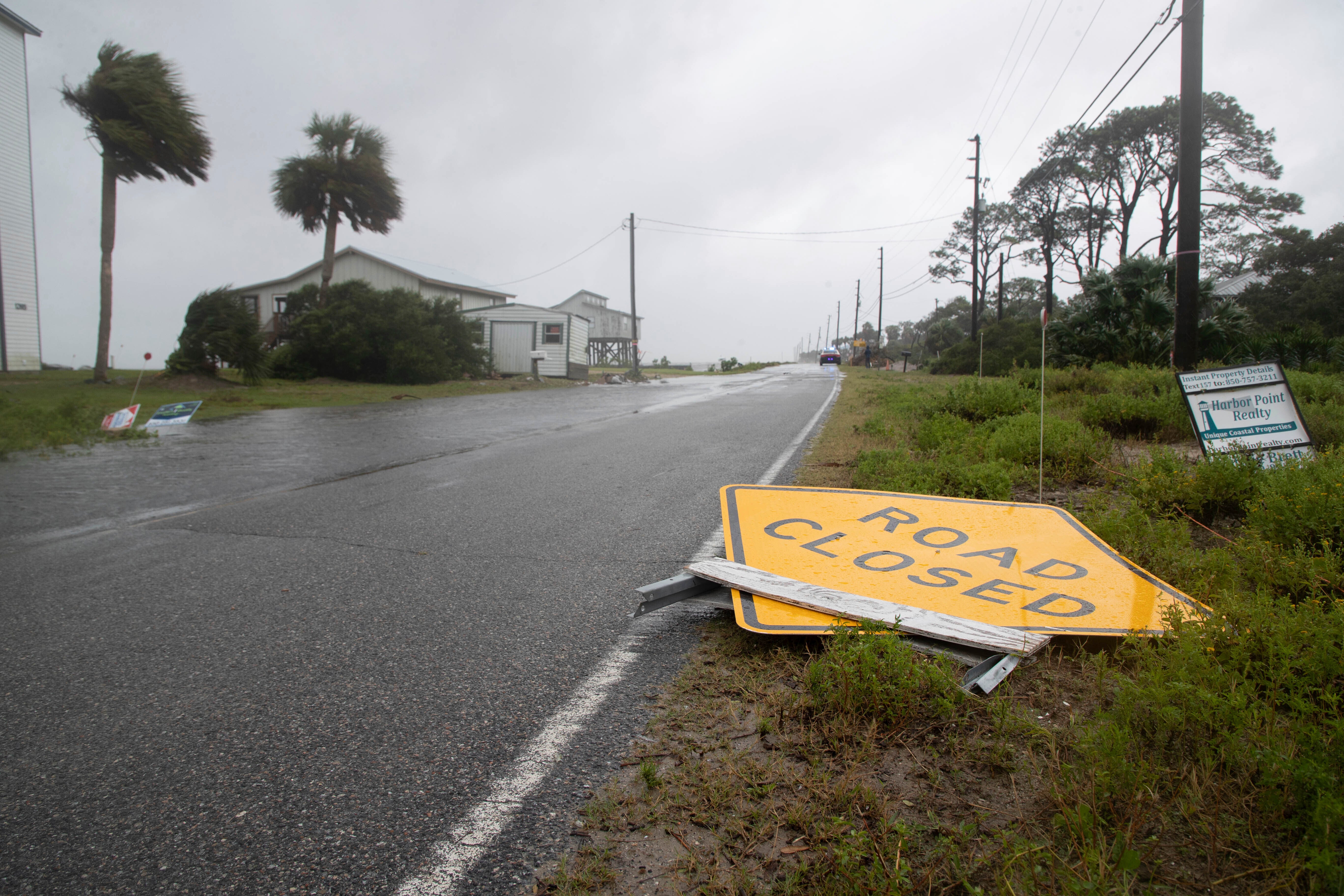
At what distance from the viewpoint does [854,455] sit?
785 cm

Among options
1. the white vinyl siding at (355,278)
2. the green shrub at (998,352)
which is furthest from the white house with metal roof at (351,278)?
the green shrub at (998,352)

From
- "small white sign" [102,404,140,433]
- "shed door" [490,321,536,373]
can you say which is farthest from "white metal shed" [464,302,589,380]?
"small white sign" [102,404,140,433]

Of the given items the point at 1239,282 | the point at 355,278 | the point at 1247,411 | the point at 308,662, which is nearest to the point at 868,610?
the point at 308,662

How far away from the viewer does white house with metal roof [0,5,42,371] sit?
2484 cm

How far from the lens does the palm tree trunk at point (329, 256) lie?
29.2 m

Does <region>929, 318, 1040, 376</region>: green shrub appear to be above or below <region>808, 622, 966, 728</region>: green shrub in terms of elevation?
above

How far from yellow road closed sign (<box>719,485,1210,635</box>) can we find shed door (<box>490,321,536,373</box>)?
31.6 meters

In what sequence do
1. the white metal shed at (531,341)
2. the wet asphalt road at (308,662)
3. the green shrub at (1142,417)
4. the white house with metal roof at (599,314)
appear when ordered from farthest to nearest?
1. the white house with metal roof at (599,314)
2. the white metal shed at (531,341)
3. the green shrub at (1142,417)
4. the wet asphalt road at (308,662)

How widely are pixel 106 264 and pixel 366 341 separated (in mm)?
7712

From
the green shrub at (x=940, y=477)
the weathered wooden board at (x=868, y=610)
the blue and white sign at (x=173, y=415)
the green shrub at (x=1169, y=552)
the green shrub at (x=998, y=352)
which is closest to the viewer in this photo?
the weathered wooden board at (x=868, y=610)

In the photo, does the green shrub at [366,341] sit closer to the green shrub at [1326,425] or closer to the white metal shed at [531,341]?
the white metal shed at [531,341]

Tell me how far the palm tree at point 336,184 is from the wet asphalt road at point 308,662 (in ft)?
93.1

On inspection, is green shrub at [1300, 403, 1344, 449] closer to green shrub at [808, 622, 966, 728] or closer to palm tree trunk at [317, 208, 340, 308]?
green shrub at [808, 622, 966, 728]

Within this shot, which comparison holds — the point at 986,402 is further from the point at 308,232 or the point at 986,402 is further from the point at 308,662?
the point at 308,232
